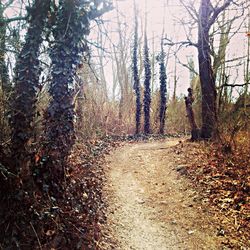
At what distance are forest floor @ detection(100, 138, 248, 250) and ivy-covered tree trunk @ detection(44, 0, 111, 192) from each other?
4.57ft

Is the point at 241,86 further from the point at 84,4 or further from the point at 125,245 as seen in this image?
the point at 125,245

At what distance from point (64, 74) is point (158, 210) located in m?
3.24

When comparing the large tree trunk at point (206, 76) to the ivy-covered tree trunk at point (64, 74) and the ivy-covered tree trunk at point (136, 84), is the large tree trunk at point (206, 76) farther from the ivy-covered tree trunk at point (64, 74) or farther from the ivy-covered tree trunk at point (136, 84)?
the ivy-covered tree trunk at point (136, 84)

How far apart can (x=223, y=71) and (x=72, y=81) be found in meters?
9.10

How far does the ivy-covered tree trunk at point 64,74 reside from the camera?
5.59 meters

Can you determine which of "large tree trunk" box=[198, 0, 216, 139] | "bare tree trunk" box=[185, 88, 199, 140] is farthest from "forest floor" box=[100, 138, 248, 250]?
"bare tree trunk" box=[185, 88, 199, 140]

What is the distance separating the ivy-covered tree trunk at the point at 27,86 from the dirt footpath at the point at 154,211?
205 centimetres

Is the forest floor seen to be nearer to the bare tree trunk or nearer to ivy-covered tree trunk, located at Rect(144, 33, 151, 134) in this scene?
the bare tree trunk

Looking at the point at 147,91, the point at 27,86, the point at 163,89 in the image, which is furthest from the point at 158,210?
the point at 163,89

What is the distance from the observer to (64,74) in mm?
5855

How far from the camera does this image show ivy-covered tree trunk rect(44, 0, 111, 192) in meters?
5.59

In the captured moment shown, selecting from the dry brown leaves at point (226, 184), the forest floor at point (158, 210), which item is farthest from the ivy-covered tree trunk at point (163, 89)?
the forest floor at point (158, 210)

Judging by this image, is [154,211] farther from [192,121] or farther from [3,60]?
[192,121]

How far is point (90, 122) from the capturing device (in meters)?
12.9
